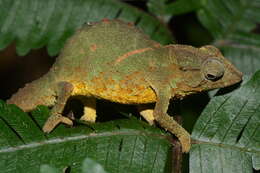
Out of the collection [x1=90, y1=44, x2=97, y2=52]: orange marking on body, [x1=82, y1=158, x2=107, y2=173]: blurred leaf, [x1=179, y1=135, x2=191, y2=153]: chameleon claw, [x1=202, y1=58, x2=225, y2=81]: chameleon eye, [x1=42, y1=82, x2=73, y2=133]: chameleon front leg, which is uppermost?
[x1=82, y1=158, x2=107, y2=173]: blurred leaf

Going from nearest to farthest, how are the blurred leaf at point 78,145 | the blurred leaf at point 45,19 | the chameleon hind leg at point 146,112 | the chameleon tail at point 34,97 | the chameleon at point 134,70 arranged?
the blurred leaf at point 78,145, the chameleon at point 134,70, the chameleon hind leg at point 146,112, the chameleon tail at point 34,97, the blurred leaf at point 45,19

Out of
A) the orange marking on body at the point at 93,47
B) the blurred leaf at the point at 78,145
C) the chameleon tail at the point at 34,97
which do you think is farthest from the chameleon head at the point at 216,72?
the chameleon tail at the point at 34,97

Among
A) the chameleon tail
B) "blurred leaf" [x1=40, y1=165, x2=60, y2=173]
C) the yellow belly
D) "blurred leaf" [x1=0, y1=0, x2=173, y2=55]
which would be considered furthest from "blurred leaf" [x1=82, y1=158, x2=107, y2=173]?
"blurred leaf" [x1=0, y1=0, x2=173, y2=55]

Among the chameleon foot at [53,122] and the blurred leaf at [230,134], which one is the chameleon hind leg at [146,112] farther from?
the chameleon foot at [53,122]

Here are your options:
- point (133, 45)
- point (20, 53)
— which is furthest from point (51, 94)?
point (133, 45)

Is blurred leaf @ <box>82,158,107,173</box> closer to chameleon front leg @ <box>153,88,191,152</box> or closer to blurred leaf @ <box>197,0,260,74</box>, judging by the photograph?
chameleon front leg @ <box>153,88,191,152</box>

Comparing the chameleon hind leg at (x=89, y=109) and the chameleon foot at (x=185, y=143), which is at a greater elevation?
the chameleon foot at (x=185, y=143)

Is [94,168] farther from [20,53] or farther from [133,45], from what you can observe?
[20,53]
